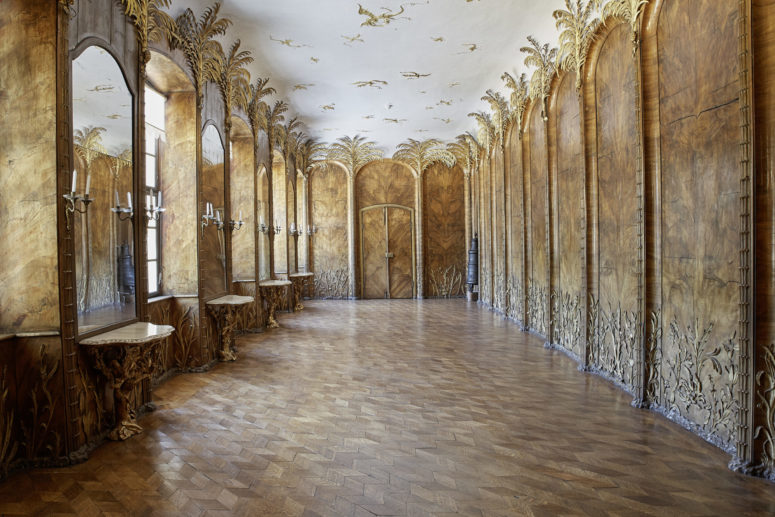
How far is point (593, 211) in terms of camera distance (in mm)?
5273

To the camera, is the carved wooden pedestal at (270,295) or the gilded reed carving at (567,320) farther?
the carved wooden pedestal at (270,295)

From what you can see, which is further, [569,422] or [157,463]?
[569,422]

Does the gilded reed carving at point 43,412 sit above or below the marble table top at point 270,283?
below

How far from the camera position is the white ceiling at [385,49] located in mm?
5613

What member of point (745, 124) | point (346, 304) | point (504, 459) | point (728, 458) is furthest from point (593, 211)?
point (346, 304)

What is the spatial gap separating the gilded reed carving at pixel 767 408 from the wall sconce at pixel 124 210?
5007 millimetres

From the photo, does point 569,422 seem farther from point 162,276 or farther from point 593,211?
point 162,276

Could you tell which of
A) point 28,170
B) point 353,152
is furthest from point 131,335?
point 353,152

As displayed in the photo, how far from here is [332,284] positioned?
536 inches

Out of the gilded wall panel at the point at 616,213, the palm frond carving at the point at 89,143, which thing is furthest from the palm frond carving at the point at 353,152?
the palm frond carving at the point at 89,143

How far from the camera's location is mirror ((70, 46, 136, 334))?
11.1ft

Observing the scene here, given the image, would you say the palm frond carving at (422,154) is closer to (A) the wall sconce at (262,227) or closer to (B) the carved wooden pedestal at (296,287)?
(B) the carved wooden pedestal at (296,287)

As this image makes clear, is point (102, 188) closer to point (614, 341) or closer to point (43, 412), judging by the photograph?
point (43, 412)

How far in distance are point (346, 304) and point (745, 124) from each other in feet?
33.7
